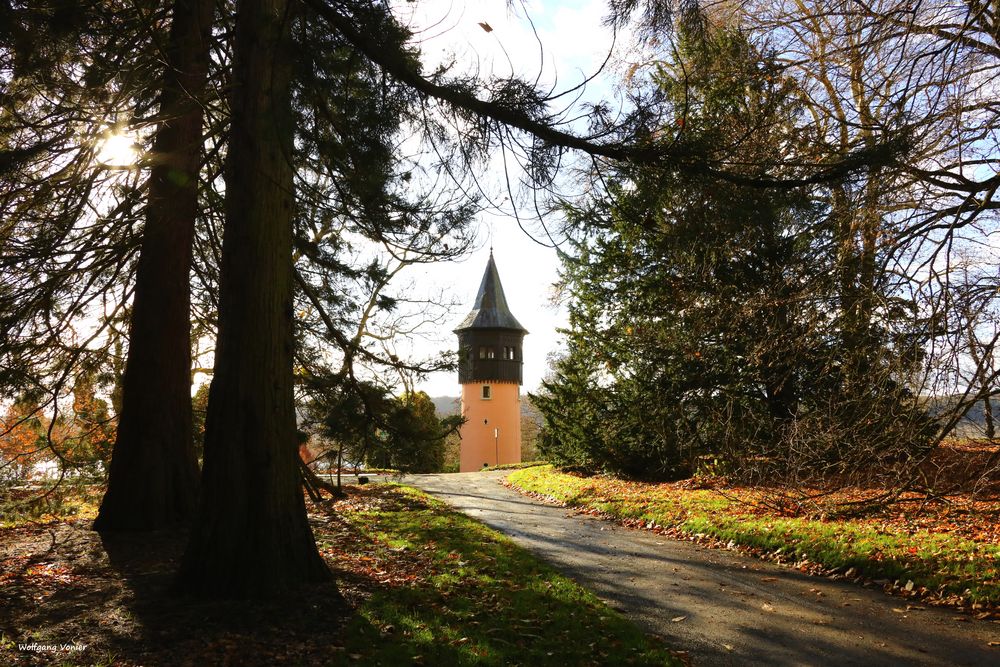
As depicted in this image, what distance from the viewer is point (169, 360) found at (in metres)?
8.73

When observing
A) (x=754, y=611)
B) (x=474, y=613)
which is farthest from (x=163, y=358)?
(x=754, y=611)

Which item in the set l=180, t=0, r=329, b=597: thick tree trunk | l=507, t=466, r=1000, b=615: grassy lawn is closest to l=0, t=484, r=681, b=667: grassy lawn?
l=180, t=0, r=329, b=597: thick tree trunk

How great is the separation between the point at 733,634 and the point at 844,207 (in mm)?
4985

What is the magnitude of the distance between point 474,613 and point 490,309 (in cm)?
3502

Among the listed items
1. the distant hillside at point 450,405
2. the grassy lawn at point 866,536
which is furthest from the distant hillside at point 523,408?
the grassy lawn at point 866,536

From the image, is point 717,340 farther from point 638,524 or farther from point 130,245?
point 130,245

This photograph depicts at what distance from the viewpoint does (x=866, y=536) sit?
836 cm

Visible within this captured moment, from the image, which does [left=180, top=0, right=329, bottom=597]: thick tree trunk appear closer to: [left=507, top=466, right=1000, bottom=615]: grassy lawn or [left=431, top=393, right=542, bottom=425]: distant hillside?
[left=507, top=466, right=1000, bottom=615]: grassy lawn

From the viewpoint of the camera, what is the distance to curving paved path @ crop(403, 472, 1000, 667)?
4.98m

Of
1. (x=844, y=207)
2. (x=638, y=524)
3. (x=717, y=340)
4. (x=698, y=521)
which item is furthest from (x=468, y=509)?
(x=844, y=207)

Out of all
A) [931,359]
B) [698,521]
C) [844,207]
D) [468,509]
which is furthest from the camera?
[468,509]

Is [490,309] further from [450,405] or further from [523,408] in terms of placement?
[450,405]

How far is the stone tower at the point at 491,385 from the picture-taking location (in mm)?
39062

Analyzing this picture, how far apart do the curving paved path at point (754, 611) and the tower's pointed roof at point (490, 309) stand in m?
30.0
